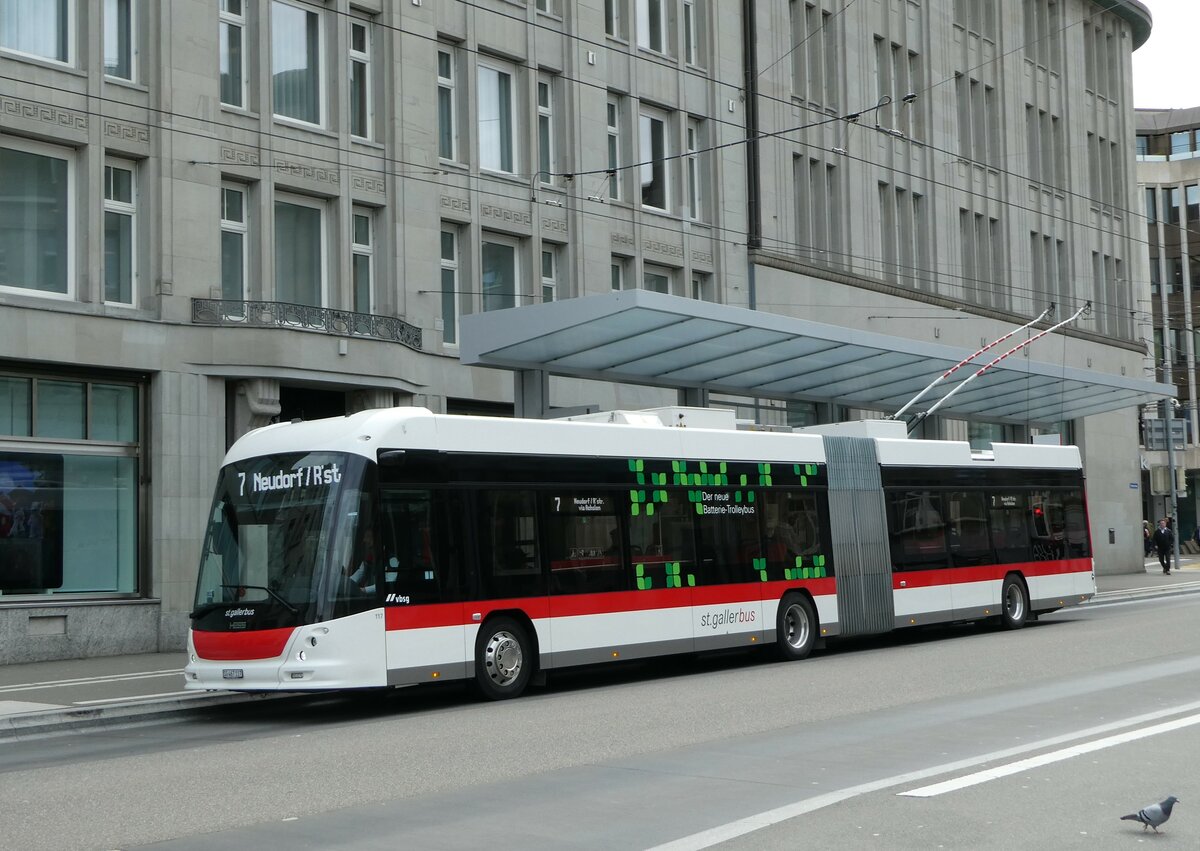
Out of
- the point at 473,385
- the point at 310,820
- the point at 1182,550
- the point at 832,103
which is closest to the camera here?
the point at 310,820

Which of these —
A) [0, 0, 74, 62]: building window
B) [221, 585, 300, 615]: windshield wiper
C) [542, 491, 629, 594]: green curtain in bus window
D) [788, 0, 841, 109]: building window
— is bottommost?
[221, 585, 300, 615]: windshield wiper

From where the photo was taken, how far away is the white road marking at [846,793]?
7672mm

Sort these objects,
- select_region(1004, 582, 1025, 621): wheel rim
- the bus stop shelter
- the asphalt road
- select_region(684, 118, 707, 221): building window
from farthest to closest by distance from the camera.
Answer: select_region(684, 118, 707, 221): building window, select_region(1004, 582, 1025, 621): wheel rim, the bus stop shelter, the asphalt road

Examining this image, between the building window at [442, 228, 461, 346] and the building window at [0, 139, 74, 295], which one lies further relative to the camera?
the building window at [442, 228, 461, 346]

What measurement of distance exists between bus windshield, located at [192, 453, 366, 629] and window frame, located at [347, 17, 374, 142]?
40.4 feet

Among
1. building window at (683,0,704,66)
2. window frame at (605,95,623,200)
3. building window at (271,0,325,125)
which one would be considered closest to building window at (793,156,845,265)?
building window at (683,0,704,66)

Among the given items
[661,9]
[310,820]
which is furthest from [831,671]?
[661,9]

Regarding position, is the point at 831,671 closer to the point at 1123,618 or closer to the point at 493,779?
the point at 493,779

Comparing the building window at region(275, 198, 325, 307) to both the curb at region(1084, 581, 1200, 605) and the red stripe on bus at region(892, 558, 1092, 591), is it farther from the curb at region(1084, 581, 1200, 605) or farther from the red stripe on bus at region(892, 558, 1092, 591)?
the curb at region(1084, 581, 1200, 605)

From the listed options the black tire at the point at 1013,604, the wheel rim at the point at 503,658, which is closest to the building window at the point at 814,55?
the black tire at the point at 1013,604

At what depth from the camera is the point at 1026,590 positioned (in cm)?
2462

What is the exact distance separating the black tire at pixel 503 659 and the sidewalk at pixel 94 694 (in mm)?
2847

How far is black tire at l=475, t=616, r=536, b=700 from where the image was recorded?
1539 centimetres

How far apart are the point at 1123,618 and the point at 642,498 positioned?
1192cm
